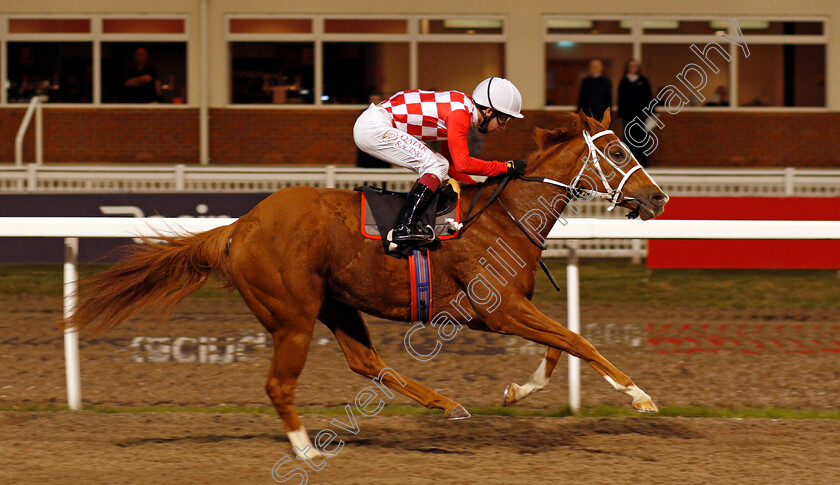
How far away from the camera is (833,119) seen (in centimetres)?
1548

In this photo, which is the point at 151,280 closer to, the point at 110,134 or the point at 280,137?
the point at 280,137

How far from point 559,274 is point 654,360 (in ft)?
10.7

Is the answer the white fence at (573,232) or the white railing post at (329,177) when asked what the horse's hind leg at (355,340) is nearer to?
the white fence at (573,232)

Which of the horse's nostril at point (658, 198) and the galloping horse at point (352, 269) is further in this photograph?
the horse's nostril at point (658, 198)

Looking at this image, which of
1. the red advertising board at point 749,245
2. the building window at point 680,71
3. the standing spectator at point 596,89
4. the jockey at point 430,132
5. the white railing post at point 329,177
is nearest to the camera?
the jockey at point 430,132

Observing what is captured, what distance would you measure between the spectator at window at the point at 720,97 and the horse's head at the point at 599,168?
456 inches

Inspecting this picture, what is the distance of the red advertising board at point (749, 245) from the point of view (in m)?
8.12

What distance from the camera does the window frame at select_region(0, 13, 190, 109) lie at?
49.6 feet

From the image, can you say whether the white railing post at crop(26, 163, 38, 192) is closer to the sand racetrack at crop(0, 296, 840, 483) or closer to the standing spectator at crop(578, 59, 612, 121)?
the sand racetrack at crop(0, 296, 840, 483)

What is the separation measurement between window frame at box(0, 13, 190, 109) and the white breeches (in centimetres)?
1105

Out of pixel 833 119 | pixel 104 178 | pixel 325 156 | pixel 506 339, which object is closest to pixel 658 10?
pixel 833 119

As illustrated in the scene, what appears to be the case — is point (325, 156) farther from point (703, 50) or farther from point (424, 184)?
point (424, 184)

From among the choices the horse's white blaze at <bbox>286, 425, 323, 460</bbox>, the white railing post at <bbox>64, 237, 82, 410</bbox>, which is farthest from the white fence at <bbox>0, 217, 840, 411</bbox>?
the horse's white blaze at <bbox>286, 425, 323, 460</bbox>

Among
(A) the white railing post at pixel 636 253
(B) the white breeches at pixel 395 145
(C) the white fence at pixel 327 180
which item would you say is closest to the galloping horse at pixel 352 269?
(B) the white breeches at pixel 395 145
